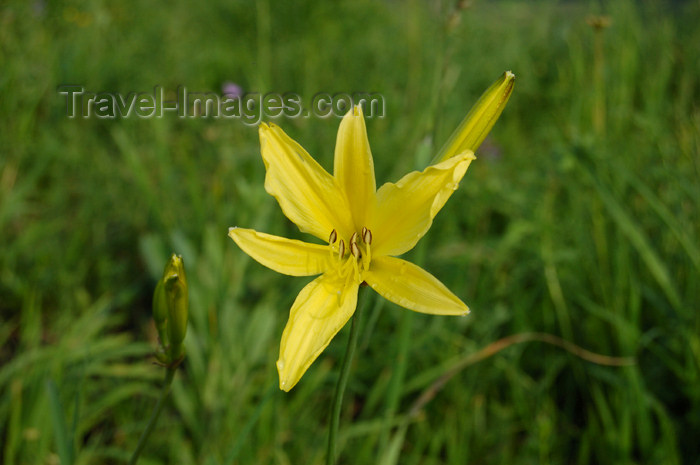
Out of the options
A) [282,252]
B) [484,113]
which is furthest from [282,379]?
[484,113]

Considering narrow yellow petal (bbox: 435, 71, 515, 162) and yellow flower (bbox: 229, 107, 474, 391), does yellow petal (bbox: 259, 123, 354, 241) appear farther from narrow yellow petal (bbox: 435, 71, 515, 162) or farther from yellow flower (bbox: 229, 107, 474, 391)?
narrow yellow petal (bbox: 435, 71, 515, 162)

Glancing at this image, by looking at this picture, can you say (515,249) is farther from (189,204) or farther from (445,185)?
(445,185)

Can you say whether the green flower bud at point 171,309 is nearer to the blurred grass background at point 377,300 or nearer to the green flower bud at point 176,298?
the green flower bud at point 176,298

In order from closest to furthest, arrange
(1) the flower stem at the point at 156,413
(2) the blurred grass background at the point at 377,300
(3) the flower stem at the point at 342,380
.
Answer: (3) the flower stem at the point at 342,380, (1) the flower stem at the point at 156,413, (2) the blurred grass background at the point at 377,300

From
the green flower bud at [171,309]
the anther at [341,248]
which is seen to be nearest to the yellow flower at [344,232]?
the anther at [341,248]

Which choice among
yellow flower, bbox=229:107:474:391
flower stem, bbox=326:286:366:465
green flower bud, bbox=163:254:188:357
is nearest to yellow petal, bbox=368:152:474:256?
yellow flower, bbox=229:107:474:391

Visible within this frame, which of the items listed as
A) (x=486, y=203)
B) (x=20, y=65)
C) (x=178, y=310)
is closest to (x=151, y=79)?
(x=20, y=65)
